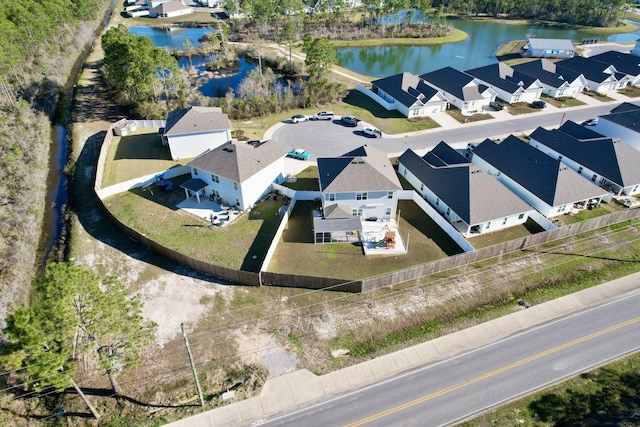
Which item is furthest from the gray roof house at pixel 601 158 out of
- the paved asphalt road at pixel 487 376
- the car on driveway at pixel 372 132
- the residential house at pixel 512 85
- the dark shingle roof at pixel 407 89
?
the car on driveway at pixel 372 132

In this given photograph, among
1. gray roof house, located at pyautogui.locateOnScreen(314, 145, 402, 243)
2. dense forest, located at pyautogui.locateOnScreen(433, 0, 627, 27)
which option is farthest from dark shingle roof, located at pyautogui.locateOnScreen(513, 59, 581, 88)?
dense forest, located at pyautogui.locateOnScreen(433, 0, 627, 27)

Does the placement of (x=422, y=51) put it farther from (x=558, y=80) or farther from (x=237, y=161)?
(x=237, y=161)

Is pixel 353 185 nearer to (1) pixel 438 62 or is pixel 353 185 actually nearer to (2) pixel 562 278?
(2) pixel 562 278

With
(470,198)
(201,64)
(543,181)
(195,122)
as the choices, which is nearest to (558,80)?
(543,181)

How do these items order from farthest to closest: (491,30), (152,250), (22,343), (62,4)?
(491,30) → (62,4) → (152,250) → (22,343)

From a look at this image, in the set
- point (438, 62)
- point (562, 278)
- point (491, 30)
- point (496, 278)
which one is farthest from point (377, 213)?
point (491, 30)

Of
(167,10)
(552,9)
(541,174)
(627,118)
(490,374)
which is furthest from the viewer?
(552,9)
